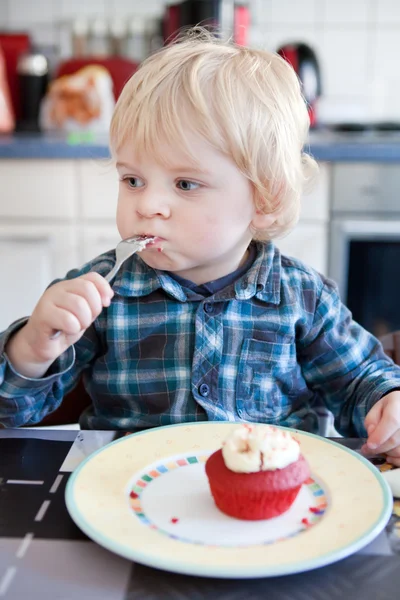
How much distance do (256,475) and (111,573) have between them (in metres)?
0.14

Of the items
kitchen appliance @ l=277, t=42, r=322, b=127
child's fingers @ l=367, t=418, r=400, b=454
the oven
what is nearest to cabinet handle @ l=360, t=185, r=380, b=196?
the oven

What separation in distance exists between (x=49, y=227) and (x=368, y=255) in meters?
0.95

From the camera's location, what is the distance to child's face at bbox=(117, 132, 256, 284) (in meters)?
0.85

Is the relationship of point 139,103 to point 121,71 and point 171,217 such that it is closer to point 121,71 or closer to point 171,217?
point 171,217

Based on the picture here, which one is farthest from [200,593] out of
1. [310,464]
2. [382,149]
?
[382,149]

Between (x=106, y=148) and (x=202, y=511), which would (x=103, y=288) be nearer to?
(x=202, y=511)

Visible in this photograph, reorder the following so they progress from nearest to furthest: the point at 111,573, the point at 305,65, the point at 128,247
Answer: the point at 111,573 → the point at 128,247 → the point at 305,65

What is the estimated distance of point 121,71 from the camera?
2674 mm

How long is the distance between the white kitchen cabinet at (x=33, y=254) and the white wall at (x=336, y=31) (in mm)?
995

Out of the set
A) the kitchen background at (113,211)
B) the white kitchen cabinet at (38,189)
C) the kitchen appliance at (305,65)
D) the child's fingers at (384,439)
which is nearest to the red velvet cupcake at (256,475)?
the child's fingers at (384,439)

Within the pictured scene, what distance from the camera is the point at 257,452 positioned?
24.0 inches

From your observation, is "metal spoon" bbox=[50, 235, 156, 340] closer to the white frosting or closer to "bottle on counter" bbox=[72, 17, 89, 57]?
the white frosting

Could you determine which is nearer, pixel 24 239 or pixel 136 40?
pixel 24 239

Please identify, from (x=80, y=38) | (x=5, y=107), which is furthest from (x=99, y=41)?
(x=5, y=107)
